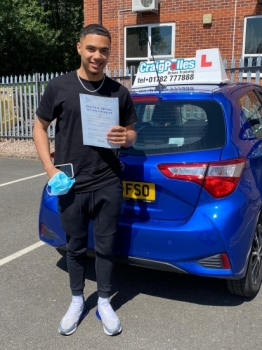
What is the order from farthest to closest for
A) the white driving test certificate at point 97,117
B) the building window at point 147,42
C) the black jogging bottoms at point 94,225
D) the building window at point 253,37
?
1. the building window at point 147,42
2. the building window at point 253,37
3. the black jogging bottoms at point 94,225
4. the white driving test certificate at point 97,117

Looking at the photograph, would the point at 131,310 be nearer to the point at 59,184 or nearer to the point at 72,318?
the point at 72,318

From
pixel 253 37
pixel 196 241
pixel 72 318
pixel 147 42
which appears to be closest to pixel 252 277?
pixel 196 241

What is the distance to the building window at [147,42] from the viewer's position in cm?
1138

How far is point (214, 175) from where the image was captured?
256cm

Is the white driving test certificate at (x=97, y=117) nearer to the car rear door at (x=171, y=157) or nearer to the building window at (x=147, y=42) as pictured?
the car rear door at (x=171, y=157)

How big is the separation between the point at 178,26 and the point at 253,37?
6.88 feet

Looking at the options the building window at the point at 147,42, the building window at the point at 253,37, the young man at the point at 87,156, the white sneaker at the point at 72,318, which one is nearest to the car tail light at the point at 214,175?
the young man at the point at 87,156

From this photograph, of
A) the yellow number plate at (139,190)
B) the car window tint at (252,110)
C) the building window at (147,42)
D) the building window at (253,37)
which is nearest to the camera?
the yellow number plate at (139,190)

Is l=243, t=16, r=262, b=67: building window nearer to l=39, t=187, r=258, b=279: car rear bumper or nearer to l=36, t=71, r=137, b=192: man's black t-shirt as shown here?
Answer: l=39, t=187, r=258, b=279: car rear bumper

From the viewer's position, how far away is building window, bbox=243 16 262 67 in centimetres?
1028

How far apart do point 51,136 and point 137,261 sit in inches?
306

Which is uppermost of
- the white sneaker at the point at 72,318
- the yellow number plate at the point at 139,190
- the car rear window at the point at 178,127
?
the car rear window at the point at 178,127

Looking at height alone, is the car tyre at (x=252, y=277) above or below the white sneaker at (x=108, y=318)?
above

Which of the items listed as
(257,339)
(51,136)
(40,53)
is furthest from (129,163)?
(40,53)
